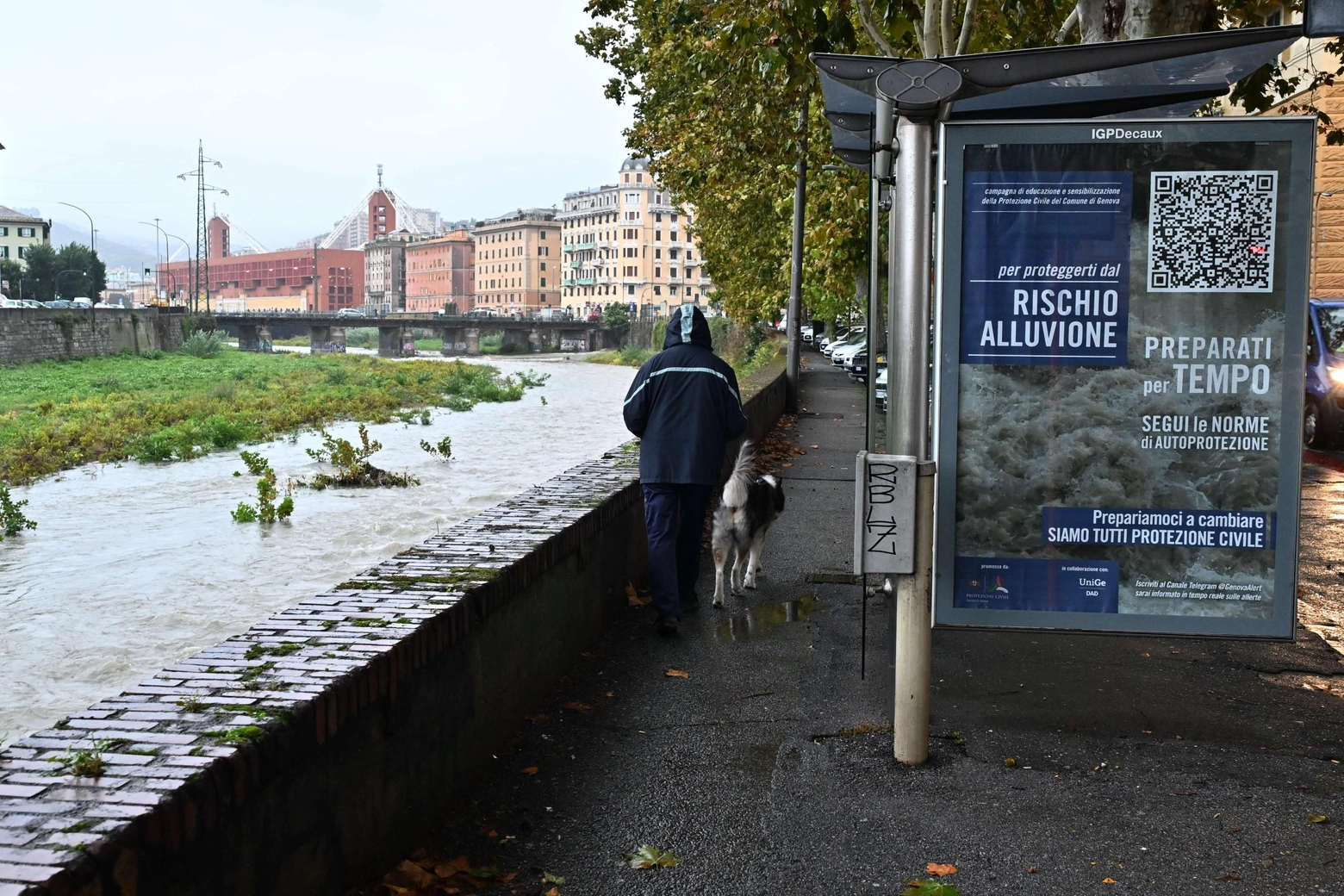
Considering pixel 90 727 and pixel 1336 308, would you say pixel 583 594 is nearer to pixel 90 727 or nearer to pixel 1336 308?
pixel 90 727

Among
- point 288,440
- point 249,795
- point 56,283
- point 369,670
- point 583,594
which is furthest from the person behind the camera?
point 56,283

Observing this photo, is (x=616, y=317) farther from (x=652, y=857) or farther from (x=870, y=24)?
(x=652, y=857)

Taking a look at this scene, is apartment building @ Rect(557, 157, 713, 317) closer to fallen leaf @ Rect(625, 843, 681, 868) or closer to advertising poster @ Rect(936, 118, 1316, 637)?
advertising poster @ Rect(936, 118, 1316, 637)

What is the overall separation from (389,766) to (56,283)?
137 m

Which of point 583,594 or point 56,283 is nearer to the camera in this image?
point 583,594

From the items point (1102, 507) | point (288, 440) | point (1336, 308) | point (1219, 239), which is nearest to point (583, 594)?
point (1102, 507)

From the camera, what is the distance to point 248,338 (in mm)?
114312

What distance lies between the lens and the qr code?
189 inches

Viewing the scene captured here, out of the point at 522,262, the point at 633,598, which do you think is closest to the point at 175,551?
the point at 633,598

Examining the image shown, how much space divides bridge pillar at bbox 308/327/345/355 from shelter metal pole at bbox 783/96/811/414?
9881cm

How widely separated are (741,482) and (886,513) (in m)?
3.22

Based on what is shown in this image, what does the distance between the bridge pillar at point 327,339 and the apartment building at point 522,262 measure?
185ft

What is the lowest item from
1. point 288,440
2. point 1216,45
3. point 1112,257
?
point 288,440

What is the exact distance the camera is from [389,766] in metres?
3.92
